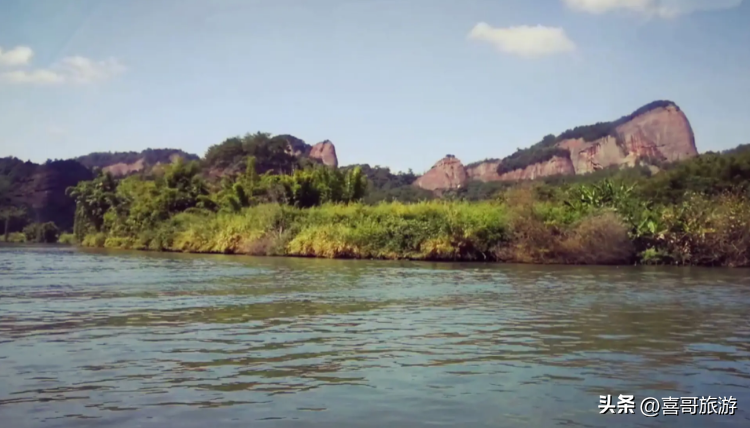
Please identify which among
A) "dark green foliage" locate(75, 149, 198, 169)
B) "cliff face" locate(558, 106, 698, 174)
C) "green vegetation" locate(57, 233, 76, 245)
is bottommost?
"green vegetation" locate(57, 233, 76, 245)

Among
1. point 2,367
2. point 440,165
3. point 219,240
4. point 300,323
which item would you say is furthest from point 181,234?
point 440,165

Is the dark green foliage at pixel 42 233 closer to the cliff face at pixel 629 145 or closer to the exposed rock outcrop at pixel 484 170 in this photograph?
the cliff face at pixel 629 145

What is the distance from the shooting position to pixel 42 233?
74.8m

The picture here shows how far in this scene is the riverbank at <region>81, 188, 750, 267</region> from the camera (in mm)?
31734

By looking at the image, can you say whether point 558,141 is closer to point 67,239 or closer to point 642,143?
point 642,143

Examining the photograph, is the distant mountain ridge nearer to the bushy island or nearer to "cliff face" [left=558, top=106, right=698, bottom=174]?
"cliff face" [left=558, top=106, right=698, bottom=174]

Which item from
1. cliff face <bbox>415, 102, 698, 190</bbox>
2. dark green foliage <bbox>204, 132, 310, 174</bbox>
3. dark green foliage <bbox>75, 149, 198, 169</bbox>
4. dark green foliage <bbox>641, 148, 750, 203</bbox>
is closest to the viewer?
dark green foliage <bbox>641, 148, 750, 203</bbox>

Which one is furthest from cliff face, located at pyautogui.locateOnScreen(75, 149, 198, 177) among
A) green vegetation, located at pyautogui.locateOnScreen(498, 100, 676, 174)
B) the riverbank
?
the riverbank

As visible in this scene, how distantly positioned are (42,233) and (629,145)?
70.9 metres

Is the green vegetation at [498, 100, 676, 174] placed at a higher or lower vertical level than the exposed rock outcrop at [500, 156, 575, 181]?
higher

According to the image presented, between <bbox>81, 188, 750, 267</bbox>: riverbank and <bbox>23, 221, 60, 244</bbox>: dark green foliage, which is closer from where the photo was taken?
<bbox>81, 188, 750, 267</bbox>: riverbank

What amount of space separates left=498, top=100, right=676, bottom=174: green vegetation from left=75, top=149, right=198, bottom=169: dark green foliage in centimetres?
7510

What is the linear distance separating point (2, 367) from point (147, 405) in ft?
9.07

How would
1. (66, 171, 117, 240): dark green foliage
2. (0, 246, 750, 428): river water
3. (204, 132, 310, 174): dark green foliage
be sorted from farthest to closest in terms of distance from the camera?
(204, 132, 310, 174): dark green foliage < (66, 171, 117, 240): dark green foliage < (0, 246, 750, 428): river water
